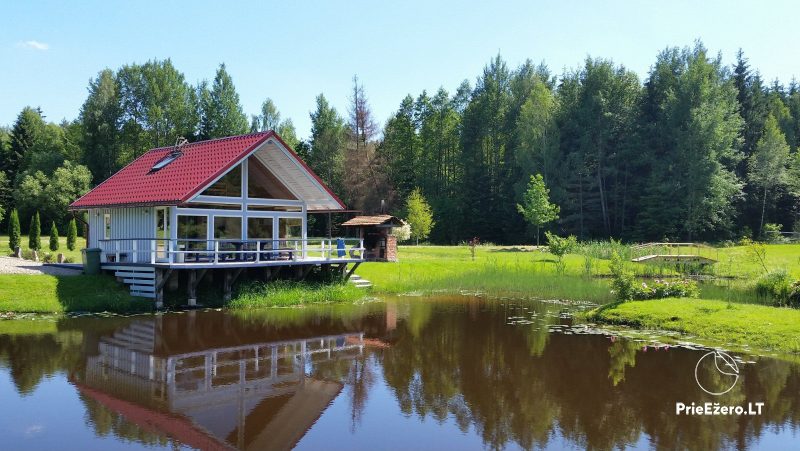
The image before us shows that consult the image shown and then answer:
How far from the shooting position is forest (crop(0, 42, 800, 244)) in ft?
167

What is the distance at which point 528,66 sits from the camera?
66625mm

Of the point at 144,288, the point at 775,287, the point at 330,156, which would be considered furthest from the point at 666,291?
the point at 330,156

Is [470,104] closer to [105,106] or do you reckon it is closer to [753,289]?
[105,106]

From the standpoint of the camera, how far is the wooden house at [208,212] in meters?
21.6

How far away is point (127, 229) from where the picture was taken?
2397 centimetres

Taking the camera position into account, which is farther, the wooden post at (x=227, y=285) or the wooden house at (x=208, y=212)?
the wooden post at (x=227, y=285)

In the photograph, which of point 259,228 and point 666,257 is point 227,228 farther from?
point 666,257

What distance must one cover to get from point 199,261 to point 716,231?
4714 centimetres

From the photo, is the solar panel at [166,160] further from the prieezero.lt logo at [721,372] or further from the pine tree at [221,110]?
the pine tree at [221,110]

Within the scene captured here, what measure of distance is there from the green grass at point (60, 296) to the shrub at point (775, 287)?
20.5 meters

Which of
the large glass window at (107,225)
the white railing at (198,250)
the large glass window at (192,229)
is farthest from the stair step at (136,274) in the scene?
the large glass window at (107,225)

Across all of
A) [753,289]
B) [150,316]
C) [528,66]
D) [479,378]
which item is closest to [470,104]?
[528,66]

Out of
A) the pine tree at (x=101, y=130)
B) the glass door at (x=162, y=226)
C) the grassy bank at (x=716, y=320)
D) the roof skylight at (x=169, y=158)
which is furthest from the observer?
the pine tree at (x=101, y=130)

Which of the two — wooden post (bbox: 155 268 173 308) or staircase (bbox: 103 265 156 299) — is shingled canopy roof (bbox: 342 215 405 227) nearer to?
staircase (bbox: 103 265 156 299)
